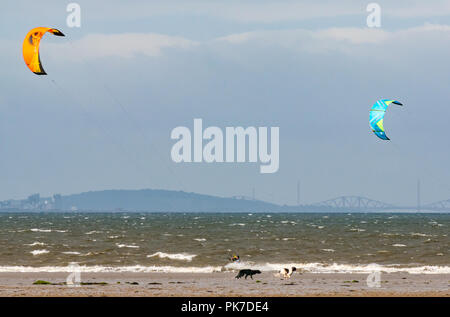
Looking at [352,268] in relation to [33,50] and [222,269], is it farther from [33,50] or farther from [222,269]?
[33,50]

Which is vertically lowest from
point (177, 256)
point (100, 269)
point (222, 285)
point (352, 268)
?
point (177, 256)

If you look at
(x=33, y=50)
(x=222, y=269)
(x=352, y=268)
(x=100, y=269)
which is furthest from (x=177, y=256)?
(x=33, y=50)

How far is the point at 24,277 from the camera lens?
30.5m

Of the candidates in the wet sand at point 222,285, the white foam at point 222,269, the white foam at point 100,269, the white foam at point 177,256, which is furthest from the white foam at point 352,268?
the white foam at point 177,256

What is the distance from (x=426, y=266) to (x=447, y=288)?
13575mm

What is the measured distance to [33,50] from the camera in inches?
1399

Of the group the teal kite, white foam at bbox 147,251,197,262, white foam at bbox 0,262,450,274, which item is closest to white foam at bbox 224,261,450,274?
white foam at bbox 0,262,450,274

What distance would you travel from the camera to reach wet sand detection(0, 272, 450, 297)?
76.4 ft

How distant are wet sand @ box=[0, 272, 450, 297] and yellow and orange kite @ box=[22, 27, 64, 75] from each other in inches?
349

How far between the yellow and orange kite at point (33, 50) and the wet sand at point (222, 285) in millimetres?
8875

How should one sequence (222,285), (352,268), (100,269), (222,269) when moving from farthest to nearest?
(352,268) → (222,269) → (100,269) → (222,285)

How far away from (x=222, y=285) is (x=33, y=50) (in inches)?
585

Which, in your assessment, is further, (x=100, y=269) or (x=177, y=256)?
(x=177, y=256)
